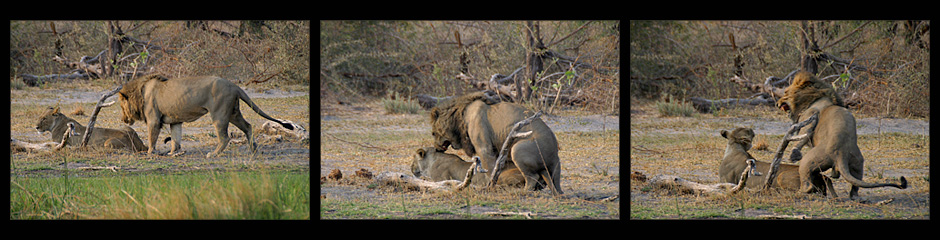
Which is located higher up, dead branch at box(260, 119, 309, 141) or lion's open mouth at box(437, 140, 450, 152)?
dead branch at box(260, 119, 309, 141)

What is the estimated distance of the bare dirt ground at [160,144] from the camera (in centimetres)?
791

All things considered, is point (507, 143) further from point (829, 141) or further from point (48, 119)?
point (48, 119)

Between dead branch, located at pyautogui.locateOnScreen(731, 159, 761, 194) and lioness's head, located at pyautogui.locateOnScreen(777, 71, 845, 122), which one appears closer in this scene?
dead branch, located at pyautogui.locateOnScreen(731, 159, 761, 194)

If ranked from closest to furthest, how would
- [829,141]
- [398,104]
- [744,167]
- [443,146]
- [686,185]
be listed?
[829,141], [744,167], [686,185], [443,146], [398,104]

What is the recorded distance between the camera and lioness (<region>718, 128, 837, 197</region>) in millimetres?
7043

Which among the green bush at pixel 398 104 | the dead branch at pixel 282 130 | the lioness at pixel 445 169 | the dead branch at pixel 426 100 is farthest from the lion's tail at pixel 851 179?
the dead branch at pixel 282 130

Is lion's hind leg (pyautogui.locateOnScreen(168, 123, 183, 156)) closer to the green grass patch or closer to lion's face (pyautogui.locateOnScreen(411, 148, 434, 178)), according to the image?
the green grass patch

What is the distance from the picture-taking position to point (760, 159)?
8.41m

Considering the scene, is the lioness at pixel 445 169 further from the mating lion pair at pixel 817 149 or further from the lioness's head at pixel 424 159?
the mating lion pair at pixel 817 149

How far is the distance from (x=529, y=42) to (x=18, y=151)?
5.57 m

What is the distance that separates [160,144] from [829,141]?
6.95m

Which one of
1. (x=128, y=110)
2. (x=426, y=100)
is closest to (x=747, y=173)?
(x=426, y=100)

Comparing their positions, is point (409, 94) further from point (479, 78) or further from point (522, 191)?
point (522, 191)

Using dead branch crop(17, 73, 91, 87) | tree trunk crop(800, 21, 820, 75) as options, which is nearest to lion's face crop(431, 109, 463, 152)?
tree trunk crop(800, 21, 820, 75)
